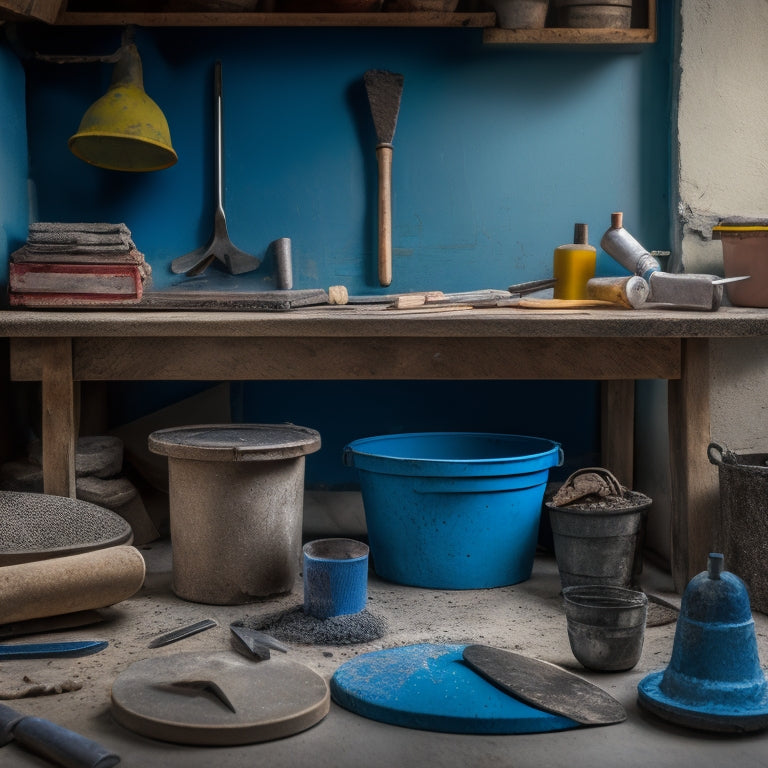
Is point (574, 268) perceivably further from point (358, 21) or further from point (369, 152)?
point (358, 21)

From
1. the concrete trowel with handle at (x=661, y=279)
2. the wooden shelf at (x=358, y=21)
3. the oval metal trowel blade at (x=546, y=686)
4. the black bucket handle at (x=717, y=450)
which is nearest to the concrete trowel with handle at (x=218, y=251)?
the wooden shelf at (x=358, y=21)

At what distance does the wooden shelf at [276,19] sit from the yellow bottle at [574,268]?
93cm

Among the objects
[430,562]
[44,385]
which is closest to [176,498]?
[44,385]

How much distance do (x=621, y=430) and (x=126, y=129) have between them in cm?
219

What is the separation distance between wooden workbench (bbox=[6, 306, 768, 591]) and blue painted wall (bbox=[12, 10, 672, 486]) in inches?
32.6

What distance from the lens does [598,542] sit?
3186mm

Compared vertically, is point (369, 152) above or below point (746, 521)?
above

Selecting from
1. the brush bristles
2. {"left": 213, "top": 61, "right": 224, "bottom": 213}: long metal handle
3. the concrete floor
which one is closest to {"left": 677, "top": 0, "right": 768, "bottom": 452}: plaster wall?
the brush bristles

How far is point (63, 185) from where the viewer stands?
4.02 meters

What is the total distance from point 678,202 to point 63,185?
2.39 metres

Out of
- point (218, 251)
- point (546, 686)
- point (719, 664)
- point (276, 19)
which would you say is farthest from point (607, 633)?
point (276, 19)

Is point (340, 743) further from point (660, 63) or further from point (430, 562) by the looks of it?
point (660, 63)

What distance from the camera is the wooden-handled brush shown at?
393 cm

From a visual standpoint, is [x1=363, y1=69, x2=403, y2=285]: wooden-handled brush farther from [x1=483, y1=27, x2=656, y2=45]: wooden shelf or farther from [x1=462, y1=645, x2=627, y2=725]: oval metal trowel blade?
[x1=462, y1=645, x2=627, y2=725]: oval metal trowel blade
